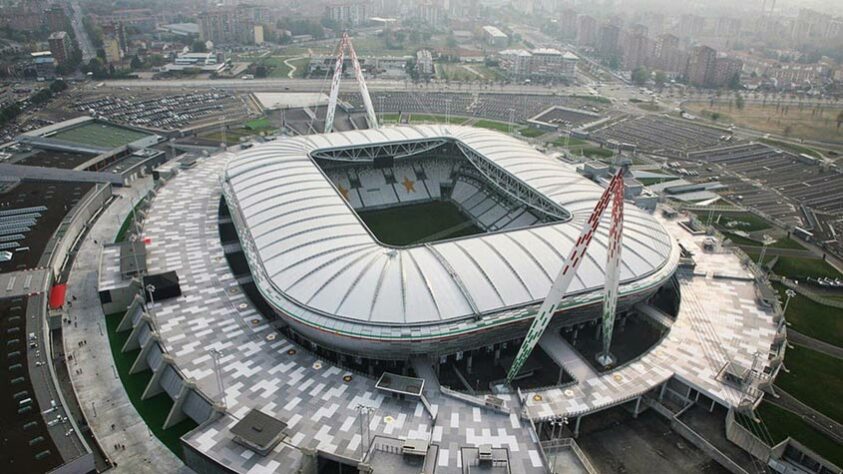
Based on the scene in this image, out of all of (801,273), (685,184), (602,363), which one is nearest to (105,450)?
(602,363)

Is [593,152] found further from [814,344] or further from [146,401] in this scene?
[146,401]

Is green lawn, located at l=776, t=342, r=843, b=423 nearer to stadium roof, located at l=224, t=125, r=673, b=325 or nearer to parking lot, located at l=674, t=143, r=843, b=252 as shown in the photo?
stadium roof, located at l=224, t=125, r=673, b=325

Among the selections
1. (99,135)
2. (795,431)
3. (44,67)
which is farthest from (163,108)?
(795,431)

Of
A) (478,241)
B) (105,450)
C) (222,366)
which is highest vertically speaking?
(478,241)

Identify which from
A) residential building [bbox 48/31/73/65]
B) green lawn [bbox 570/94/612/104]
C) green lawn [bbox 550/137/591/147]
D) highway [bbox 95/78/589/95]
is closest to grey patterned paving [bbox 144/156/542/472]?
green lawn [bbox 550/137/591/147]

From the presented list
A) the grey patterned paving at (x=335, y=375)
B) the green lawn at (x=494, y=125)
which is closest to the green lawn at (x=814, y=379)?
the grey patterned paving at (x=335, y=375)

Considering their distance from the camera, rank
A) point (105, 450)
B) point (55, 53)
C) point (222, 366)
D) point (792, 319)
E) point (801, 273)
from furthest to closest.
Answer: point (55, 53)
point (801, 273)
point (792, 319)
point (222, 366)
point (105, 450)

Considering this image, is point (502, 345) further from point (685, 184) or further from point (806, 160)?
point (806, 160)
